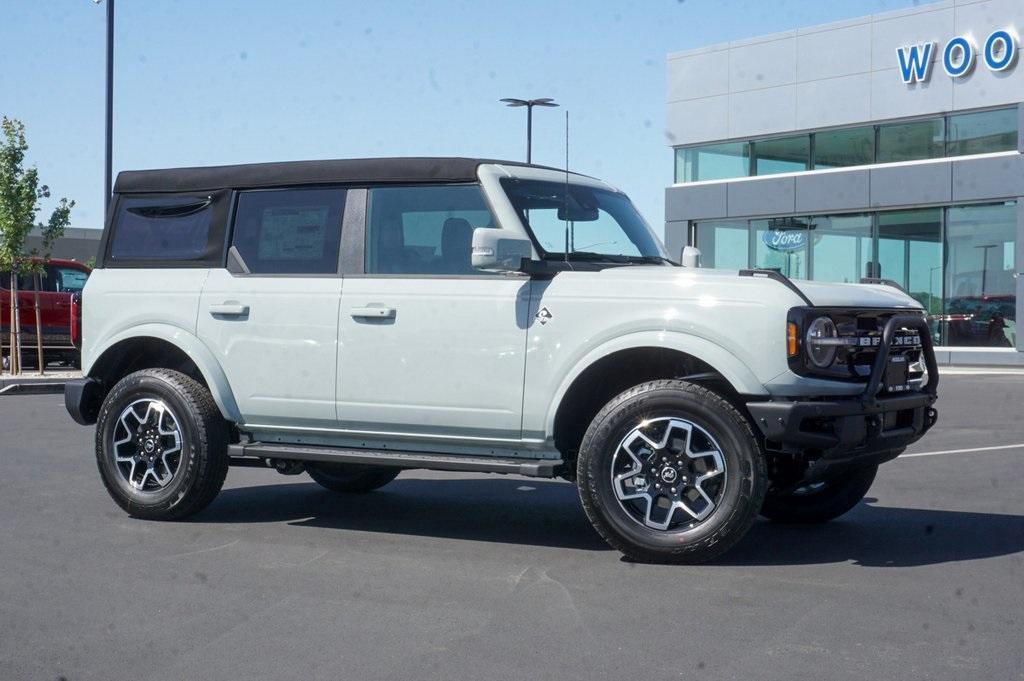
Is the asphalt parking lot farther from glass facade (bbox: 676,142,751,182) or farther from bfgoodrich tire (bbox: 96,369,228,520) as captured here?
glass facade (bbox: 676,142,751,182)

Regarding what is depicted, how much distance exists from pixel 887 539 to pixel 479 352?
7.60 ft

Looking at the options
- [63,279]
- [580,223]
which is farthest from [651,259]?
[63,279]

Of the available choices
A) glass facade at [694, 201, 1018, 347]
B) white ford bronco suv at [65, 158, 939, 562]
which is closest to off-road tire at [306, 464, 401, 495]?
white ford bronco suv at [65, 158, 939, 562]

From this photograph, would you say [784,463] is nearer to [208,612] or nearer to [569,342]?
[569,342]

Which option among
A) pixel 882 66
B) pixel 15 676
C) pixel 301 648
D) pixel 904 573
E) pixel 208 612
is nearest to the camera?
pixel 15 676

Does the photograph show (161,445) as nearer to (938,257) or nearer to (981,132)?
(938,257)

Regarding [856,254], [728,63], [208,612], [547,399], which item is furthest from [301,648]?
[728,63]

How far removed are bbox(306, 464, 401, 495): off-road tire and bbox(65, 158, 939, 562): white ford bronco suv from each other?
1.23 feet

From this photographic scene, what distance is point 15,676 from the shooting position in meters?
4.13

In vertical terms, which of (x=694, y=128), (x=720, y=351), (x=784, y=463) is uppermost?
→ (x=694, y=128)

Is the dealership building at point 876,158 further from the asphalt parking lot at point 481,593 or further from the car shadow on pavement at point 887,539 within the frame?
the car shadow on pavement at point 887,539

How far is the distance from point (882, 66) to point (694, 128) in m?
6.00

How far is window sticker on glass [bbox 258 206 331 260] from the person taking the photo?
6.98 metres

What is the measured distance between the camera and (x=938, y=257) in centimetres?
3008
